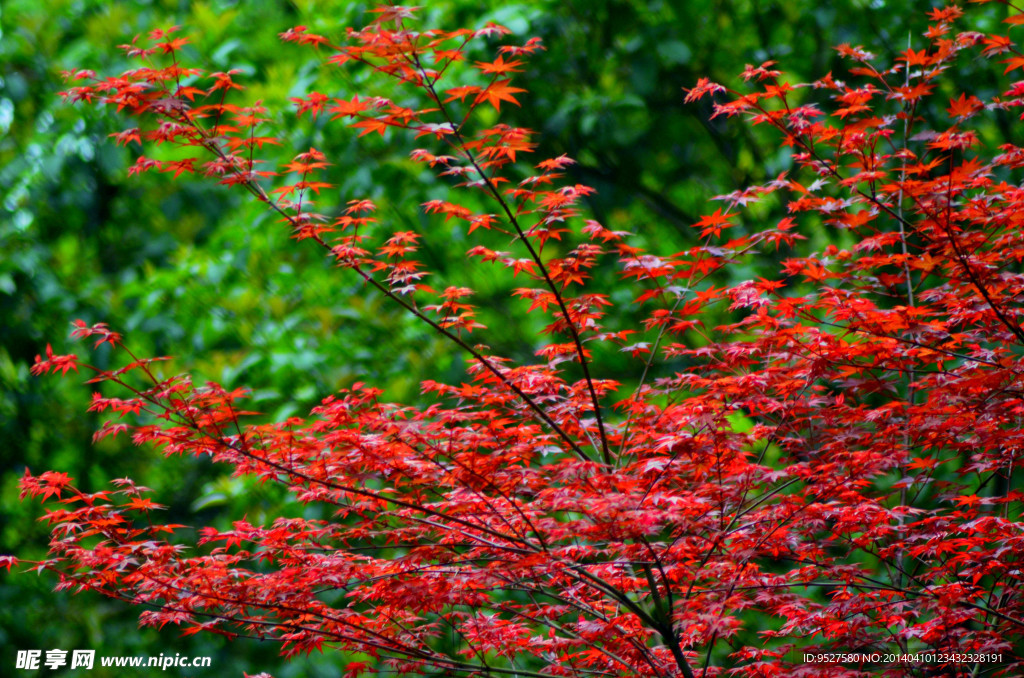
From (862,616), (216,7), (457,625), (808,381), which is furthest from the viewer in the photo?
(216,7)

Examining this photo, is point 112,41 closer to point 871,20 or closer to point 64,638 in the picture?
point 64,638

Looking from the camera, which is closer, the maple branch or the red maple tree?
the maple branch

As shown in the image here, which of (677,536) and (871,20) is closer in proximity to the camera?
(677,536)

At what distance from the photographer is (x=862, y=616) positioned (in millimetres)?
2496

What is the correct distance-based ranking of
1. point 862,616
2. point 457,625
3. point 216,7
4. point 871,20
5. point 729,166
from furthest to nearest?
point 216,7, point 729,166, point 871,20, point 457,625, point 862,616

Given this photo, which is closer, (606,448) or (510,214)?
(510,214)

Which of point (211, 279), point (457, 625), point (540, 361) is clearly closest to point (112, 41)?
point (211, 279)

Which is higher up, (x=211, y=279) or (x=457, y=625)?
(x=211, y=279)

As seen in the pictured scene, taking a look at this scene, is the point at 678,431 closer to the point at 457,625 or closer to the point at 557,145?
the point at 457,625

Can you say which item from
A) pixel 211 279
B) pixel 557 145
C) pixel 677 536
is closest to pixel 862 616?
pixel 677 536

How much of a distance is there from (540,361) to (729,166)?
68.4 inches

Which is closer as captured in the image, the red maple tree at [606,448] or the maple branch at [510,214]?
the maple branch at [510,214]

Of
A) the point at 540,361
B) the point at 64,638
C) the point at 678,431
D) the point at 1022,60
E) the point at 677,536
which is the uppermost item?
the point at 1022,60

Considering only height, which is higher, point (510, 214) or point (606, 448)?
point (510, 214)
